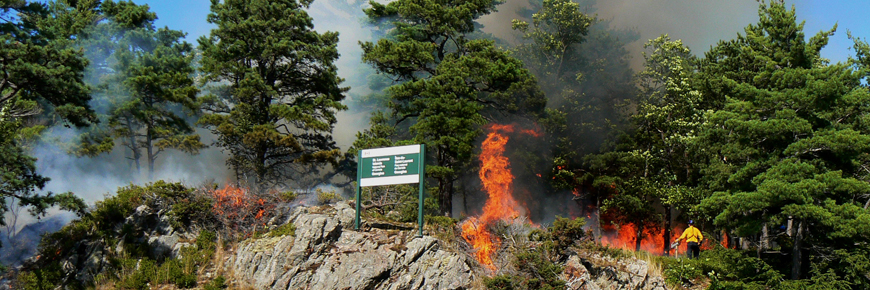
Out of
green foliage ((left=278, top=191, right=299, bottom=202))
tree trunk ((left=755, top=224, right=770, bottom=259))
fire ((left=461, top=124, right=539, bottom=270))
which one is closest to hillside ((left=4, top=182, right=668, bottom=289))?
green foliage ((left=278, top=191, right=299, bottom=202))

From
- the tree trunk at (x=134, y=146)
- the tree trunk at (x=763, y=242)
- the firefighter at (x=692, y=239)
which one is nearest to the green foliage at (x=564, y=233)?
the firefighter at (x=692, y=239)

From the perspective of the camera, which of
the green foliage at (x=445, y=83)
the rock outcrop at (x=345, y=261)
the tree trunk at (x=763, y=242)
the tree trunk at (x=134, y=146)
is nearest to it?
the rock outcrop at (x=345, y=261)

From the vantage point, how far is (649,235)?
3834 cm

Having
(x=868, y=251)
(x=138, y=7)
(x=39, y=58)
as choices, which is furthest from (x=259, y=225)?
(x=868, y=251)

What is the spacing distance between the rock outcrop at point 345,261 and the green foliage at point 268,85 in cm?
914

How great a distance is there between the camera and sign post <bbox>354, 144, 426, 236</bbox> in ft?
67.1

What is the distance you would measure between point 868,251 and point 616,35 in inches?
1203

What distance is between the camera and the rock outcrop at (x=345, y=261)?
20844 millimetres

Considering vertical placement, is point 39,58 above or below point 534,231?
above

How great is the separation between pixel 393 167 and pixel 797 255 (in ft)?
46.2

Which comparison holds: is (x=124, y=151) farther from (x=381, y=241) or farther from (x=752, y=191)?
(x=752, y=191)

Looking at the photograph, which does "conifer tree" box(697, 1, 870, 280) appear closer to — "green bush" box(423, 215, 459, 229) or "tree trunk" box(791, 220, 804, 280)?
"tree trunk" box(791, 220, 804, 280)

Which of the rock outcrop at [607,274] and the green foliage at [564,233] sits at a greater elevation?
the green foliage at [564,233]

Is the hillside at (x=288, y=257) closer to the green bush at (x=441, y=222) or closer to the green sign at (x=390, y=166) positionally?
the green bush at (x=441, y=222)
